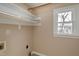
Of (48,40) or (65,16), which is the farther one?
(48,40)

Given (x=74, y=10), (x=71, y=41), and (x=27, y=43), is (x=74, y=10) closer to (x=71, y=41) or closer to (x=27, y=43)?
(x=71, y=41)

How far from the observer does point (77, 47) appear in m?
1.45

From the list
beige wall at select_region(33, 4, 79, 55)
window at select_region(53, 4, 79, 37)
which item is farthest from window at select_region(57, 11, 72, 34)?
beige wall at select_region(33, 4, 79, 55)

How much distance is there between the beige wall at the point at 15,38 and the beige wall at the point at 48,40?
0.17 meters

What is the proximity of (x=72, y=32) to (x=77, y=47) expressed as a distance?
10.1 inches

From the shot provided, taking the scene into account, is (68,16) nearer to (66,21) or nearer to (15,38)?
(66,21)


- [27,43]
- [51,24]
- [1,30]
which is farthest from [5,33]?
[51,24]

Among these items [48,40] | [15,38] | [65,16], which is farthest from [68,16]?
[15,38]

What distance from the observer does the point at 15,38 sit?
1.54 metres

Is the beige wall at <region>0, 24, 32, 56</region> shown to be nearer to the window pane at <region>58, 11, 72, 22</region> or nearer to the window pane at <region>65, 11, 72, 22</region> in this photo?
the window pane at <region>58, 11, 72, 22</region>

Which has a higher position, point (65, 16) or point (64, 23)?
point (65, 16)

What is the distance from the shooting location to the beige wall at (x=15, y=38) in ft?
4.46

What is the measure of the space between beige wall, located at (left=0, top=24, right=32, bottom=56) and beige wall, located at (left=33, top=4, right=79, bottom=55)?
0.17m

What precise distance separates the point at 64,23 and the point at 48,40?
17.3 inches
